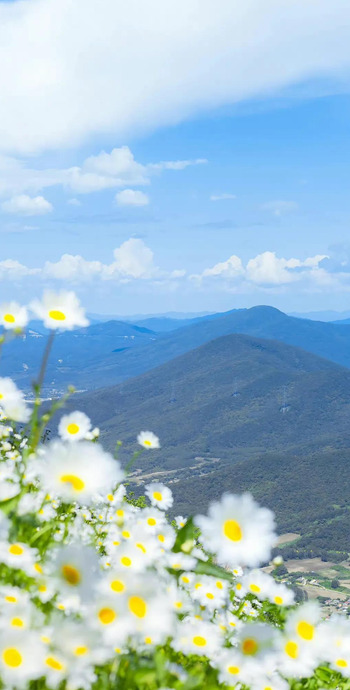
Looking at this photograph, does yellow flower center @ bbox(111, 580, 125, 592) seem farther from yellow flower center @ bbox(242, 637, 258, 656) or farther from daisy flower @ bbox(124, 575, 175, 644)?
yellow flower center @ bbox(242, 637, 258, 656)

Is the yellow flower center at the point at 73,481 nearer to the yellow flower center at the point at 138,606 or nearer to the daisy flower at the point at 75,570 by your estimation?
the daisy flower at the point at 75,570

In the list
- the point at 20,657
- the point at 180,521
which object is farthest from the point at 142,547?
the point at 180,521

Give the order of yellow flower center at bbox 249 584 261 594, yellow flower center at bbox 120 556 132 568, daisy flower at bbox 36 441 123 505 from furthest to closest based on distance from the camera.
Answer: yellow flower center at bbox 249 584 261 594 → yellow flower center at bbox 120 556 132 568 → daisy flower at bbox 36 441 123 505

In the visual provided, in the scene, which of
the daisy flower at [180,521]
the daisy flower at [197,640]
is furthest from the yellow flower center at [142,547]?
the daisy flower at [180,521]

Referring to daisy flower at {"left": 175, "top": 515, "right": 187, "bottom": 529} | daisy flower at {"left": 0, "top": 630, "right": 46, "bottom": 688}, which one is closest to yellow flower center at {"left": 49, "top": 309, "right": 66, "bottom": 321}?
Result: daisy flower at {"left": 0, "top": 630, "right": 46, "bottom": 688}

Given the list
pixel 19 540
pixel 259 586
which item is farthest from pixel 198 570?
pixel 259 586

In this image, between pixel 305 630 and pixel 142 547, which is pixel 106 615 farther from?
pixel 305 630

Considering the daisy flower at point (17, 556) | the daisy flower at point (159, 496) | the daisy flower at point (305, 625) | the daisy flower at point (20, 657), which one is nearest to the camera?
the daisy flower at point (20, 657)
